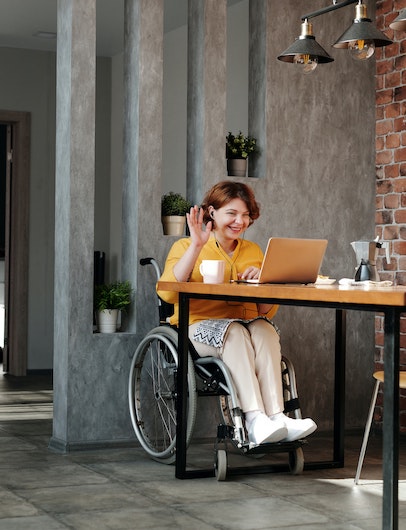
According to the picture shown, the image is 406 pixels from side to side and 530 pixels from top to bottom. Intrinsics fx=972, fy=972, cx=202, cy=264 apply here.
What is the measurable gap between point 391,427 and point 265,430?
1.03 metres

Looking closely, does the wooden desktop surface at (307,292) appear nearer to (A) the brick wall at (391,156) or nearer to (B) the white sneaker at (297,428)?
(B) the white sneaker at (297,428)

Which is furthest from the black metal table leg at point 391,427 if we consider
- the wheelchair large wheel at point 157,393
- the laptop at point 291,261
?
the wheelchair large wheel at point 157,393

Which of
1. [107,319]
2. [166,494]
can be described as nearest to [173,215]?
[107,319]

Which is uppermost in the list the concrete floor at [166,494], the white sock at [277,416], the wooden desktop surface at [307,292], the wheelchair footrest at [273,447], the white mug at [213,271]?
the white mug at [213,271]

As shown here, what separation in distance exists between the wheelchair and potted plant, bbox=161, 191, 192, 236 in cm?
25

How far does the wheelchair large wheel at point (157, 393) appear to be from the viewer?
165 inches

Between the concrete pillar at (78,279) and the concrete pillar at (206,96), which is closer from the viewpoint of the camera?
the concrete pillar at (78,279)

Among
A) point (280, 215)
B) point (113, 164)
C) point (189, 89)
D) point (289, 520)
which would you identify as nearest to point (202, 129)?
point (189, 89)

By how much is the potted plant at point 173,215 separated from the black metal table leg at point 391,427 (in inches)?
81.2

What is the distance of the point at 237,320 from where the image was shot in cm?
409

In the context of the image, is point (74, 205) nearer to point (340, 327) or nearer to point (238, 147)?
point (238, 147)

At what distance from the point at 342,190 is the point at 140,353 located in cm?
154

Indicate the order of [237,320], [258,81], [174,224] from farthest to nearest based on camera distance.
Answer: [258,81], [174,224], [237,320]

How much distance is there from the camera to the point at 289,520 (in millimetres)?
3334
